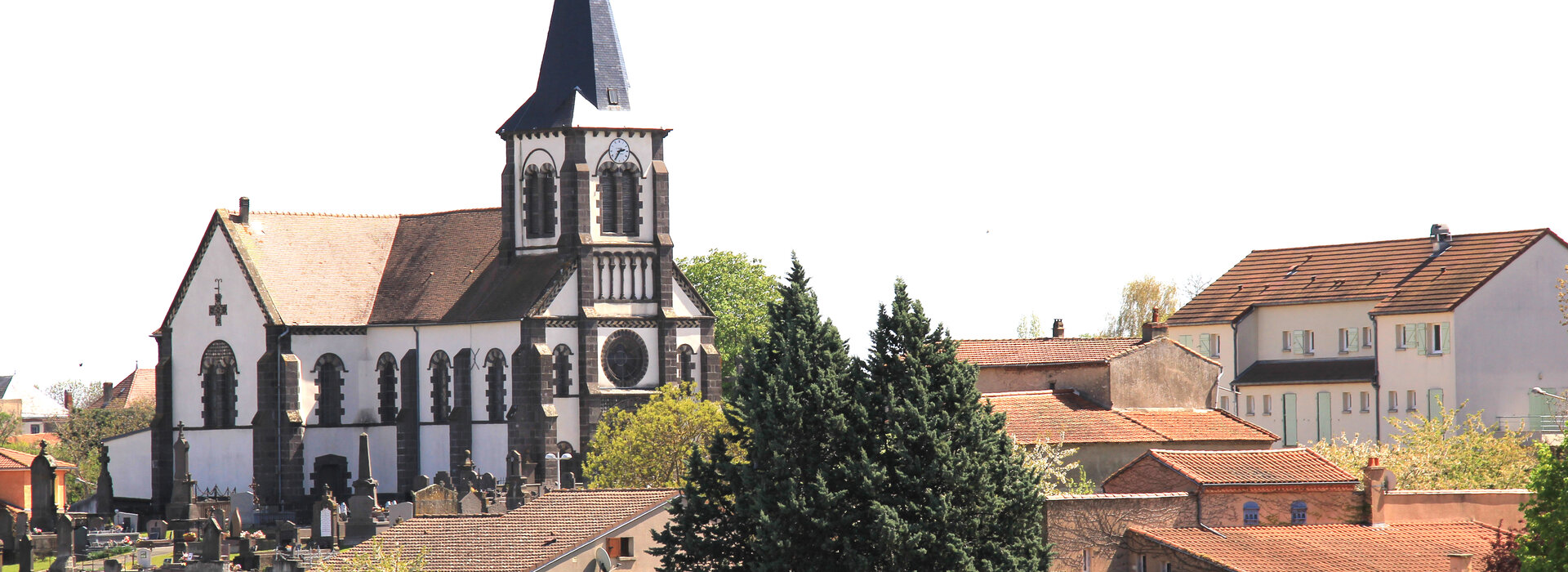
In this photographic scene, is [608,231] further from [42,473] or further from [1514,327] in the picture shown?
[1514,327]

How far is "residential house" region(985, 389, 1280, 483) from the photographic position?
5725 cm

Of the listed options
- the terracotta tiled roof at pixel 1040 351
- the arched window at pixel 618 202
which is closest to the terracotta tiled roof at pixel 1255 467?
the terracotta tiled roof at pixel 1040 351

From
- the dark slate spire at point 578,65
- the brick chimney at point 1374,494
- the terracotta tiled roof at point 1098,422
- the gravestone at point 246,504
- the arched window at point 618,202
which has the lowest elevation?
the gravestone at point 246,504

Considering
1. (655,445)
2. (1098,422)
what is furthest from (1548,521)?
(655,445)

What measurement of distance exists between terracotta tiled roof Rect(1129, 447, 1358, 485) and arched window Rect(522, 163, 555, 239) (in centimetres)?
3380

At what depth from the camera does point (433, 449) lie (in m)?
78.7

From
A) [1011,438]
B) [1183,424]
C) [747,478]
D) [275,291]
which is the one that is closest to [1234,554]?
[1011,438]

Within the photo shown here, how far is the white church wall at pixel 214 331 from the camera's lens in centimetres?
8069

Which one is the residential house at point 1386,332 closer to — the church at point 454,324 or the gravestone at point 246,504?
the church at point 454,324

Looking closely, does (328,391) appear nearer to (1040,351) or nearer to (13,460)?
(13,460)

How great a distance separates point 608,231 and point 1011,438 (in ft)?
129

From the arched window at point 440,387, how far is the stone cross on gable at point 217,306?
8.40 meters

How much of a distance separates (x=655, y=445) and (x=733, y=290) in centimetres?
3471

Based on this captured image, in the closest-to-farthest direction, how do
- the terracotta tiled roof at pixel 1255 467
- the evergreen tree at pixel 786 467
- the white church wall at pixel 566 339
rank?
the evergreen tree at pixel 786 467, the terracotta tiled roof at pixel 1255 467, the white church wall at pixel 566 339
